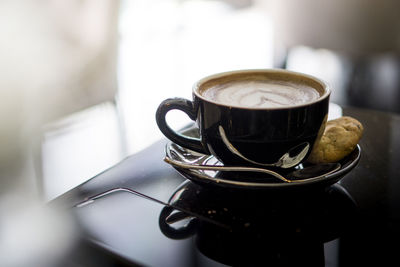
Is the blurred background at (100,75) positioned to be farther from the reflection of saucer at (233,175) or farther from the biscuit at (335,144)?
the biscuit at (335,144)

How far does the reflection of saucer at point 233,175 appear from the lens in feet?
1.40

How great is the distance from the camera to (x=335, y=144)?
0.50m

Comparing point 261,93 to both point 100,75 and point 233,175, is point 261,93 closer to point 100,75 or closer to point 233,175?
point 233,175

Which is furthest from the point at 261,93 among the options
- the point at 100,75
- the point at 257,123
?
the point at 100,75

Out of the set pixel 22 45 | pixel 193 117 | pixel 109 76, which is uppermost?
pixel 193 117

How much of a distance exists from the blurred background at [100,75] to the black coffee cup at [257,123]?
1.09 ft

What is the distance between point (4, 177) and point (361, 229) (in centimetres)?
93

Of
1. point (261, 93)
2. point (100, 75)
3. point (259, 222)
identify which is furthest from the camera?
point (100, 75)

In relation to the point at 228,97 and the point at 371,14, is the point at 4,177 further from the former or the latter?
the point at 371,14

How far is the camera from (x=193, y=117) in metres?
0.51

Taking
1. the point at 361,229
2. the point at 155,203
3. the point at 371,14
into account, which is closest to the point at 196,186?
the point at 155,203

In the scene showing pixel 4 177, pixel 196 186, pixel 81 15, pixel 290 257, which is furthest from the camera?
pixel 81 15

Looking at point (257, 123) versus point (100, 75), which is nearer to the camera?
→ point (257, 123)

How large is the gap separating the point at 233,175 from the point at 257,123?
0.07 metres
